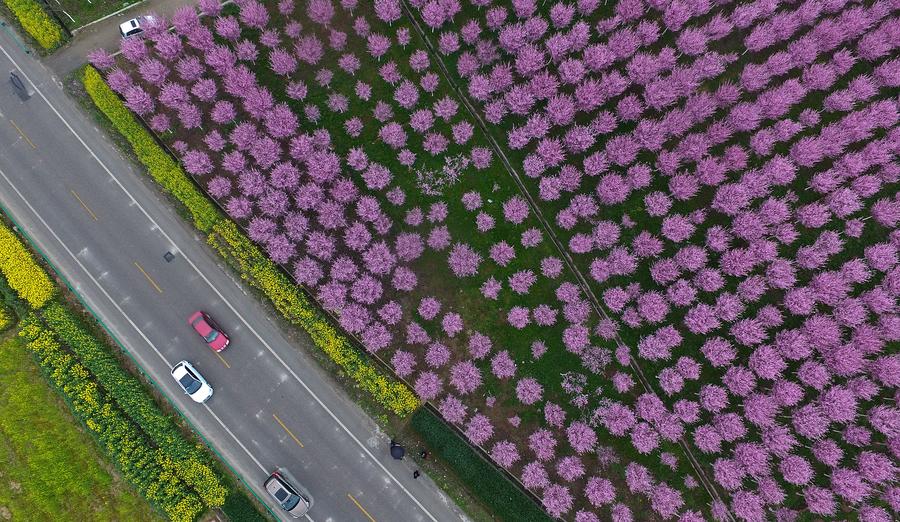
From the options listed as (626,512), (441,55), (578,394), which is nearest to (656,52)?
(441,55)

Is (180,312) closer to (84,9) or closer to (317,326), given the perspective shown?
(317,326)

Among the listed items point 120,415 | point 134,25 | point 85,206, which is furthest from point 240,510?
point 134,25

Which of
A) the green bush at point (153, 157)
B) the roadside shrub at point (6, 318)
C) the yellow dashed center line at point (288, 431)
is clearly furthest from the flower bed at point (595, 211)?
the roadside shrub at point (6, 318)

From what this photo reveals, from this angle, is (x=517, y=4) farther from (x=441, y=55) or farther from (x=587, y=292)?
(x=587, y=292)

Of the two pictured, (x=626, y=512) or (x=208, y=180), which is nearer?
(x=626, y=512)

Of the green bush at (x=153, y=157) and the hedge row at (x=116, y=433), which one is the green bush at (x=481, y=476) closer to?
the hedge row at (x=116, y=433)

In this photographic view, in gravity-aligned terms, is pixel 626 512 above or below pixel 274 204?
below
